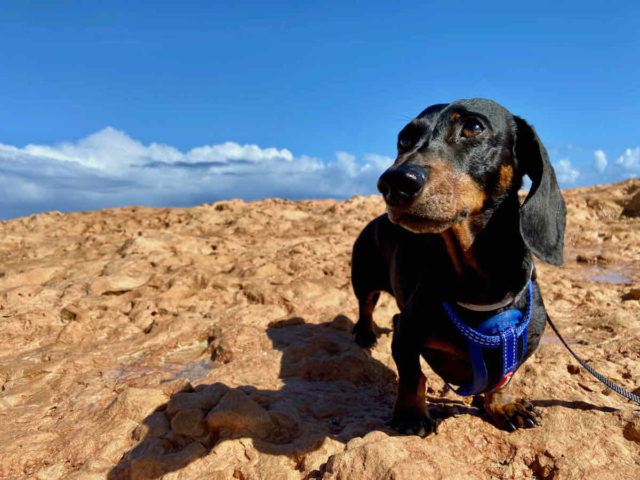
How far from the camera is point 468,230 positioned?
1949mm

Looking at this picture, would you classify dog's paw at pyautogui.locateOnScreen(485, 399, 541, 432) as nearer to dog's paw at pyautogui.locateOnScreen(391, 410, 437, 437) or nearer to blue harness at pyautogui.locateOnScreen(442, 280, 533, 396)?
blue harness at pyautogui.locateOnScreen(442, 280, 533, 396)

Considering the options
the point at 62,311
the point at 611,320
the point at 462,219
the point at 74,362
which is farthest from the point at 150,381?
the point at 611,320

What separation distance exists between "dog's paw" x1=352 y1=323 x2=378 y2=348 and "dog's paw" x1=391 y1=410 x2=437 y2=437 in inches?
47.4

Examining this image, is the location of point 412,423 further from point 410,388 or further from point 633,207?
point 633,207

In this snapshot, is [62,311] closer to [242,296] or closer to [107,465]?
[242,296]

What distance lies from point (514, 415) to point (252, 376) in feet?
5.49

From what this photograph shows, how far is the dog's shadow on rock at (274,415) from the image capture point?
2.09 m

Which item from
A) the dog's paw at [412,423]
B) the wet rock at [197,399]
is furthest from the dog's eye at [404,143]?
the wet rock at [197,399]

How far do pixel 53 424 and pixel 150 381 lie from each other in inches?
24.4

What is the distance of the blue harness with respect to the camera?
2032 mm

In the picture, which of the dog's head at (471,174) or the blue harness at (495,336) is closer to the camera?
the dog's head at (471,174)

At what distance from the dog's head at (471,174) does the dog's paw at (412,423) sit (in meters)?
1.03

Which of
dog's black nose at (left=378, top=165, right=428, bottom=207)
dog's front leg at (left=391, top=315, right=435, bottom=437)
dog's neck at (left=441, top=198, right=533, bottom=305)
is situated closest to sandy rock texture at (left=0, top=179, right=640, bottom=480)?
dog's front leg at (left=391, top=315, right=435, bottom=437)

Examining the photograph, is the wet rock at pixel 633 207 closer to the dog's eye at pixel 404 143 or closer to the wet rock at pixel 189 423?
the dog's eye at pixel 404 143
